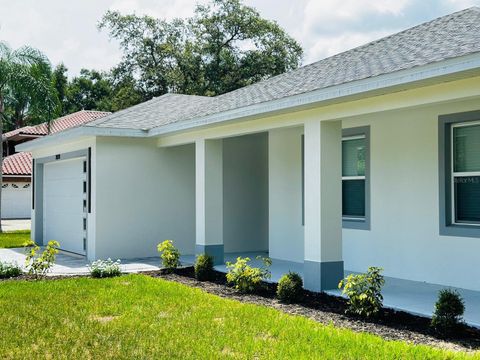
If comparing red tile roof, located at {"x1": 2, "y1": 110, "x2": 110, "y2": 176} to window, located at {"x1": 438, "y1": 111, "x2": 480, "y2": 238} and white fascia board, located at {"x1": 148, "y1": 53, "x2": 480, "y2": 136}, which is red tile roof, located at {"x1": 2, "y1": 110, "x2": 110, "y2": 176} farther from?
window, located at {"x1": 438, "y1": 111, "x2": 480, "y2": 238}

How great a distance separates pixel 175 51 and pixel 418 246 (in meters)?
31.7

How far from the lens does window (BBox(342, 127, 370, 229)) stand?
11375 mm

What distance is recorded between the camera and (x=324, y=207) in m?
9.56

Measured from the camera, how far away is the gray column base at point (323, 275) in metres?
9.51

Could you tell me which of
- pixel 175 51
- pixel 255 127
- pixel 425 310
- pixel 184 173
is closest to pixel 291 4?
pixel 184 173

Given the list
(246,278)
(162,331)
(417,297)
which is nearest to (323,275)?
(246,278)

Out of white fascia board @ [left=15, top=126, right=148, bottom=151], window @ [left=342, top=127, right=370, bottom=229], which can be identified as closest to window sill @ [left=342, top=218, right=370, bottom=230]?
window @ [left=342, top=127, right=370, bottom=229]

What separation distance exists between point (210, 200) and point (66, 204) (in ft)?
18.7

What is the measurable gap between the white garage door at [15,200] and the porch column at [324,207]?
28517 millimetres

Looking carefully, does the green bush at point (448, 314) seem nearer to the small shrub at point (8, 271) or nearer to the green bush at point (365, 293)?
the green bush at point (365, 293)

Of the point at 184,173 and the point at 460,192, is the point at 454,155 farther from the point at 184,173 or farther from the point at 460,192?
the point at 184,173

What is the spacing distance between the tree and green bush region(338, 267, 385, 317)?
100 feet

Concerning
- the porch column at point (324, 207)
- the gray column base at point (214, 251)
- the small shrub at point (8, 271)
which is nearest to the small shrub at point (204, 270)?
the gray column base at point (214, 251)

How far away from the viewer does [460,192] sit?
9727 mm
